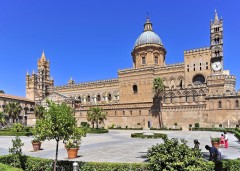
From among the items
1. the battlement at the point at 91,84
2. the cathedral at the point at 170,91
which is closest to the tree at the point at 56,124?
the cathedral at the point at 170,91

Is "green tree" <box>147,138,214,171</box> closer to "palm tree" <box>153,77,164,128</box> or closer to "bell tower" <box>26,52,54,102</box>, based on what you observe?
"palm tree" <box>153,77,164,128</box>

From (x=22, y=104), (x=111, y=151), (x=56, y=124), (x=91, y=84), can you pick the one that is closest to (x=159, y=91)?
(x=91, y=84)

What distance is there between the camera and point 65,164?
42.6 feet

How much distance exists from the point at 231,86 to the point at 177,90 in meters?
11.6

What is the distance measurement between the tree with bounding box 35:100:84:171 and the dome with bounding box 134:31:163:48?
53.6 m

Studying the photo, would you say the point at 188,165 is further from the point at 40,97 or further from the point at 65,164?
the point at 40,97

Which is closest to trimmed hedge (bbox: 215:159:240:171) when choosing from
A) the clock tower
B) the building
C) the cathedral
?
the cathedral

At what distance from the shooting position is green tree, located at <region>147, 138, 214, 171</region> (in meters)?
8.88

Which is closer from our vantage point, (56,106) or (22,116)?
(56,106)

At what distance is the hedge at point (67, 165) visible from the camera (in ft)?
37.6

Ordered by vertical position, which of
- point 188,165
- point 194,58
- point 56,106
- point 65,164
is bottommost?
point 65,164

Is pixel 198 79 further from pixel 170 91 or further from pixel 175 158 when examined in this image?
pixel 175 158

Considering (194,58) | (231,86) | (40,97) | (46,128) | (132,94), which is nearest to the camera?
(46,128)

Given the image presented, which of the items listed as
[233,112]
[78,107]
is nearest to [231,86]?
[233,112]
